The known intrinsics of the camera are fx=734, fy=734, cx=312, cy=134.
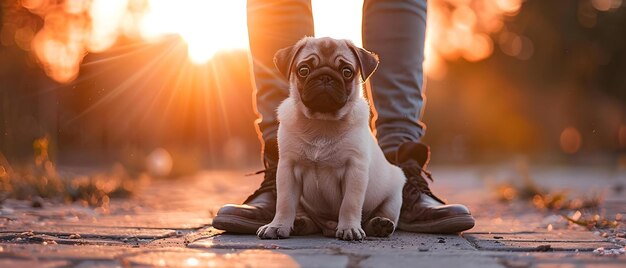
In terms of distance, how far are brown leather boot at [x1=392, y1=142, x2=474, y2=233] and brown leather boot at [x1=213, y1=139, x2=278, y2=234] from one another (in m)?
0.69

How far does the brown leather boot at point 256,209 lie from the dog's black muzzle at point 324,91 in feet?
1.98

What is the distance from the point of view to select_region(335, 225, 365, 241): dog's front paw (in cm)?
316

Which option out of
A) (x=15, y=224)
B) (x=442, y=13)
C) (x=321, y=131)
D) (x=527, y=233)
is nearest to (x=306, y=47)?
(x=321, y=131)

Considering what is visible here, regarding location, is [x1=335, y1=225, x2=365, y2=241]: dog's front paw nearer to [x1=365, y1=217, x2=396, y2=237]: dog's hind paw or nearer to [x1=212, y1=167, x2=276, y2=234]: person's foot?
[x1=365, y1=217, x2=396, y2=237]: dog's hind paw

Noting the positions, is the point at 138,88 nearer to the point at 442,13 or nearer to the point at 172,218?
the point at 442,13

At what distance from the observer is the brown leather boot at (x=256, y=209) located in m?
3.42

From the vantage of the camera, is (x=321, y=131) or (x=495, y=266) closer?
(x=495, y=266)

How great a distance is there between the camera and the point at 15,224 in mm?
3641

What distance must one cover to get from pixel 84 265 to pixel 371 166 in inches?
63.5

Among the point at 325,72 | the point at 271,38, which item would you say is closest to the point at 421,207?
the point at 325,72

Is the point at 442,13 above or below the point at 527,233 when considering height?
above

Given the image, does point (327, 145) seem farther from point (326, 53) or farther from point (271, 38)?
point (271, 38)

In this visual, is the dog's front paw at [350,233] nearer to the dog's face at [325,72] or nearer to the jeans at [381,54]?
the dog's face at [325,72]

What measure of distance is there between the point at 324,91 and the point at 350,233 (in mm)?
636
